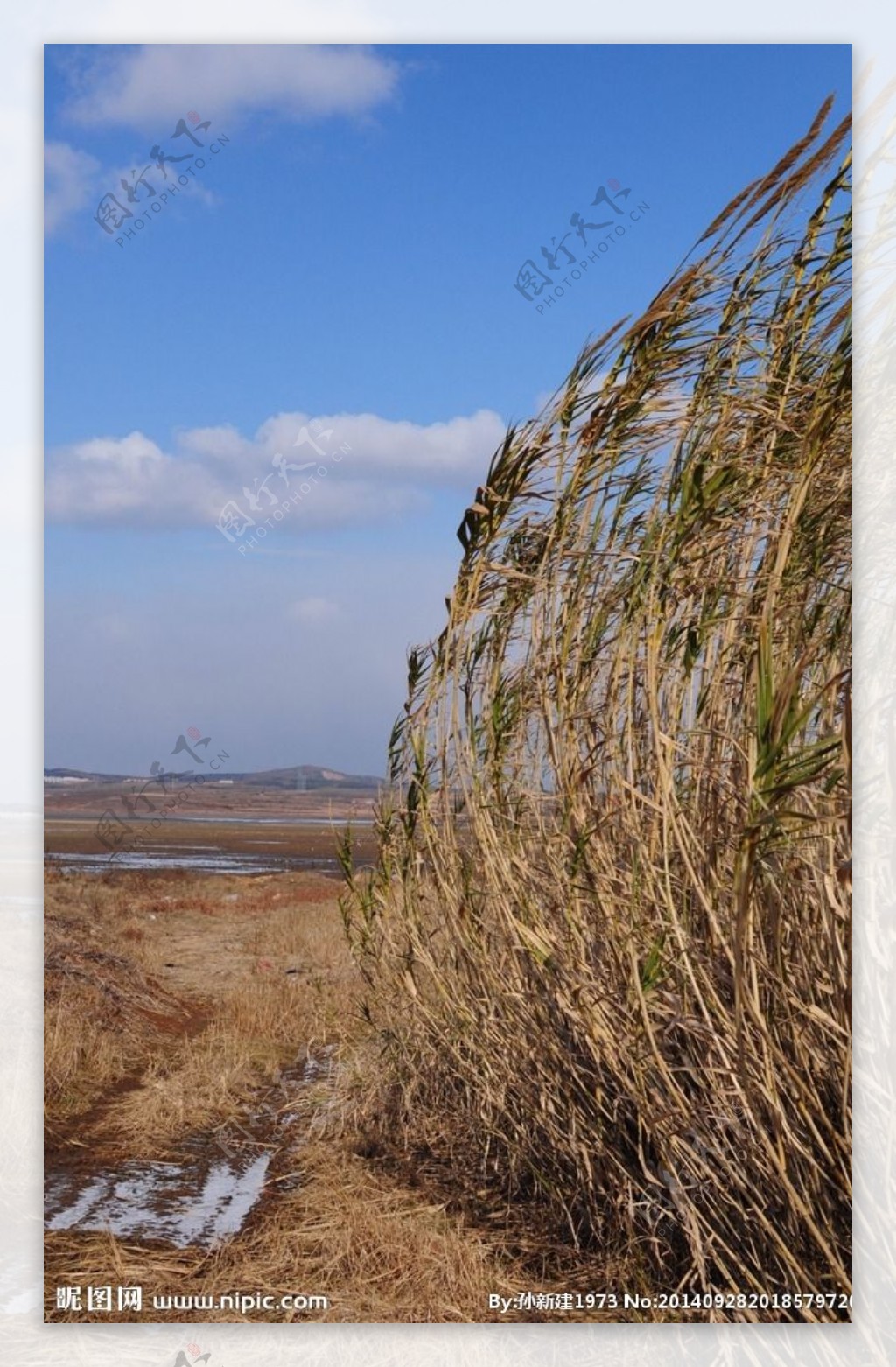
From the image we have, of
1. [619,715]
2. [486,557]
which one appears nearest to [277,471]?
[486,557]

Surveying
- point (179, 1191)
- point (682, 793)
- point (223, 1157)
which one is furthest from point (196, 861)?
point (682, 793)

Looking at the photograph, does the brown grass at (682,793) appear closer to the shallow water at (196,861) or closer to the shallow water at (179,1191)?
the shallow water at (179,1191)

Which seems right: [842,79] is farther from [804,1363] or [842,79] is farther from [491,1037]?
[804,1363]

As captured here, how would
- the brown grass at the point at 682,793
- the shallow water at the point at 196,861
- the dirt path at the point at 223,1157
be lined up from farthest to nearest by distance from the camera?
the shallow water at the point at 196,861, the dirt path at the point at 223,1157, the brown grass at the point at 682,793

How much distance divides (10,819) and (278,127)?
1.98 metres

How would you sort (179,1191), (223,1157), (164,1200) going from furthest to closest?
(223,1157), (179,1191), (164,1200)

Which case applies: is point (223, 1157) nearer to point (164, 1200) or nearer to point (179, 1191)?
point (179, 1191)

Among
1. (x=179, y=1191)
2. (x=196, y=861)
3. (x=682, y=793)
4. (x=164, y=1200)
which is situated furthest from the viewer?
(x=196, y=861)

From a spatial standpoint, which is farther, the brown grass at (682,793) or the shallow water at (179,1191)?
the shallow water at (179,1191)

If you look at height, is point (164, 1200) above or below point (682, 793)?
below

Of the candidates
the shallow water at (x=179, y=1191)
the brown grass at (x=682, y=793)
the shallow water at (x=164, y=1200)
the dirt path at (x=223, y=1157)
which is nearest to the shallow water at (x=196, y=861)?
the dirt path at (x=223, y=1157)

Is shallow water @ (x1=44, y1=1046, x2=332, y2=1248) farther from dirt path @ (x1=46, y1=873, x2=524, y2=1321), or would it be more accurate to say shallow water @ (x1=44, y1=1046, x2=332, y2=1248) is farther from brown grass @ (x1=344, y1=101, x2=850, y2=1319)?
brown grass @ (x1=344, y1=101, x2=850, y2=1319)

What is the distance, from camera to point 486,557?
3314 millimetres

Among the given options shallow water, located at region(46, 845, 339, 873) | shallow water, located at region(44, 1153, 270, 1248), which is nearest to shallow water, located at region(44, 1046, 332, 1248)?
shallow water, located at region(44, 1153, 270, 1248)
